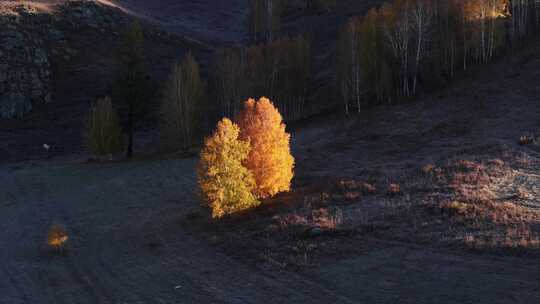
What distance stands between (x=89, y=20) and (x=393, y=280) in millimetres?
107476

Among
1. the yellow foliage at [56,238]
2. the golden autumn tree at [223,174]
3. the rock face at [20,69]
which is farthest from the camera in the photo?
the rock face at [20,69]

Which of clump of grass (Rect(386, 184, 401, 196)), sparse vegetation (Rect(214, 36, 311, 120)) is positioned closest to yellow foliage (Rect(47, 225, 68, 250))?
clump of grass (Rect(386, 184, 401, 196))

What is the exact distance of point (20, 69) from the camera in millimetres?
86625

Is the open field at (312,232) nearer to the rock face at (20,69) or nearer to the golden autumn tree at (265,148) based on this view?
the golden autumn tree at (265,148)

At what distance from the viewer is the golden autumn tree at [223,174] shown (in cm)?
2983

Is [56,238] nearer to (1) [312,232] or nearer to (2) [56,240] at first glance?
(2) [56,240]

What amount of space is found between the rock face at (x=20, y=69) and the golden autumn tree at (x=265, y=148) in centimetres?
5925

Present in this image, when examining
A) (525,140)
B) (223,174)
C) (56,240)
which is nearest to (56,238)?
(56,240)

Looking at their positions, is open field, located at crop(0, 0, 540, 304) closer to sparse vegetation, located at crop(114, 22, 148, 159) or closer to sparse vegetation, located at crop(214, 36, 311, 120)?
sparse vegetation, located at crop(114, 22, 148, 159)

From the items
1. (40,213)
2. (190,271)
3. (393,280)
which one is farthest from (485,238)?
(40,213)

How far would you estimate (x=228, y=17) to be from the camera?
16175 centimetres

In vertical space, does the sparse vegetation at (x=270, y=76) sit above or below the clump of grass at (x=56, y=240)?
above

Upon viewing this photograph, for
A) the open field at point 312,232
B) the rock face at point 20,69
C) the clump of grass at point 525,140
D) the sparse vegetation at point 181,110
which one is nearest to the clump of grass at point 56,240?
the open field at point 312,232

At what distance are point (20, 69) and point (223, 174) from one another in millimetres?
70510
